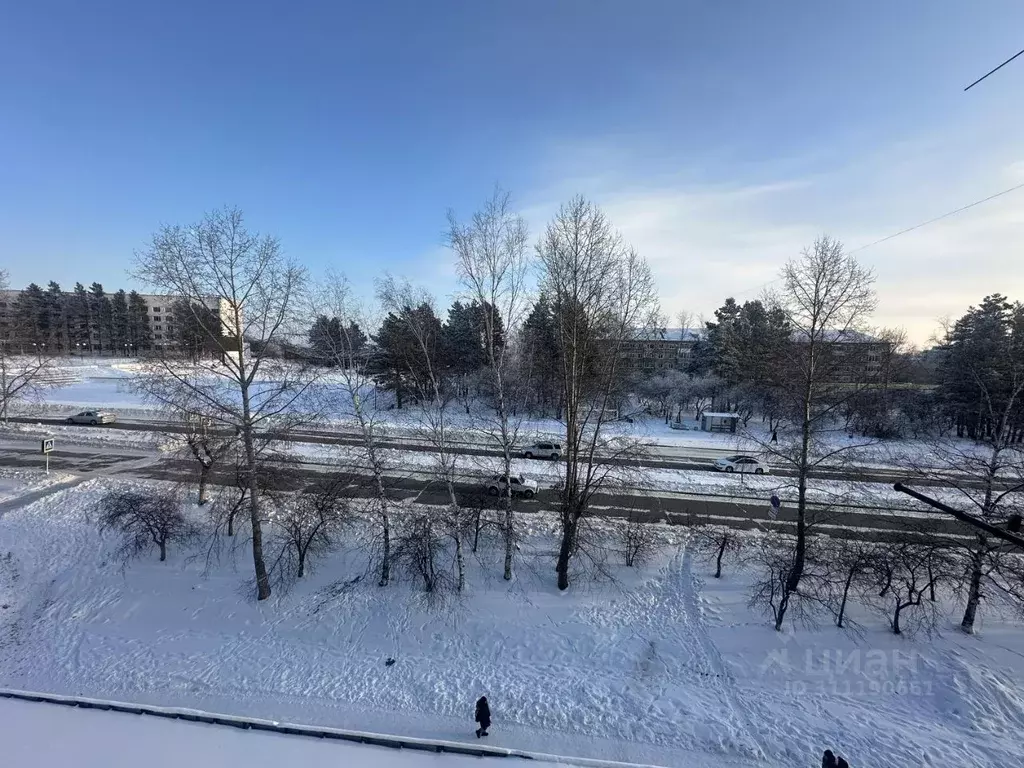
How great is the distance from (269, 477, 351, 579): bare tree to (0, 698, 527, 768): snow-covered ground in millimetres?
7879

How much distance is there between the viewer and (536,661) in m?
10.5

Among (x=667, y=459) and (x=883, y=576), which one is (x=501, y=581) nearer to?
(x=883, y=576)

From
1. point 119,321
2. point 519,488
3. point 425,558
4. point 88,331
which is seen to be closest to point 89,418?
point 519,488

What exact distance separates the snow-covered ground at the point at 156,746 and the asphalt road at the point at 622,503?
9.00 metres

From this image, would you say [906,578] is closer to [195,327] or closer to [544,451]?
[544,451]

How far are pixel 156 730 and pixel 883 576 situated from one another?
629 inches

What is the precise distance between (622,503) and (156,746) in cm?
1651

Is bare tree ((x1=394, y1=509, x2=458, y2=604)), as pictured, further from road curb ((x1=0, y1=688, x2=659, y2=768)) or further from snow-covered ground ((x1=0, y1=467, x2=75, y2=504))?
snow-covered ground ((x1=0, y1=467, x2=75, y2=504))

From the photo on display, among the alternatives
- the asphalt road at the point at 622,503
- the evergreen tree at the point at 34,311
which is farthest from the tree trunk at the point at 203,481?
the evergreen tree at the point at 34,311

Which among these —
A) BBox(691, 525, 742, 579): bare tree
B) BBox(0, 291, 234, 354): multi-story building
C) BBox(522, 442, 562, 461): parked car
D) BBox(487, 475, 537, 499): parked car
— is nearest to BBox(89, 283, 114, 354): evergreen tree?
BBox(0, 291, 234, 354): multi-story building

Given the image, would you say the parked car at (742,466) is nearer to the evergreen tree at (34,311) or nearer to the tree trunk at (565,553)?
the tree trunk at (565,553)

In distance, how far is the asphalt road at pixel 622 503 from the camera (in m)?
15.6

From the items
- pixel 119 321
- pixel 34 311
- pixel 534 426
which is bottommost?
pixel 534 426

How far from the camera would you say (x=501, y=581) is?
13.2 m
